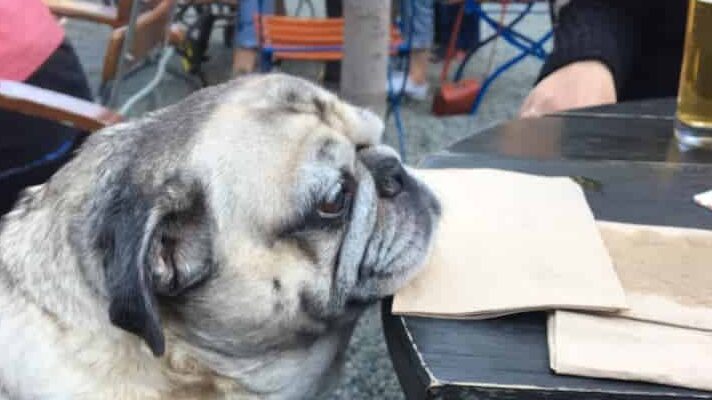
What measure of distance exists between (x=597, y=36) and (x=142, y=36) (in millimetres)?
1062

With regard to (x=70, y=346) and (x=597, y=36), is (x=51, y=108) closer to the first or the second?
(x=70, y=346)

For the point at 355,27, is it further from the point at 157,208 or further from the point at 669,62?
the point at 157,208

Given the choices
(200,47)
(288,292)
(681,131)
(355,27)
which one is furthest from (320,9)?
(288,292)

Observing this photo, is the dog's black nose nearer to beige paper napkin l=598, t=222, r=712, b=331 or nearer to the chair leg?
beige paper napkin l=598, t=222, r=712, b=331

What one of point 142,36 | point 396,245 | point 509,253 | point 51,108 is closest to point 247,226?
point 396,245

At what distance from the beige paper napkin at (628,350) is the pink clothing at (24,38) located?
52.4 inches

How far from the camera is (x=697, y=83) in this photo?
4.18 ft

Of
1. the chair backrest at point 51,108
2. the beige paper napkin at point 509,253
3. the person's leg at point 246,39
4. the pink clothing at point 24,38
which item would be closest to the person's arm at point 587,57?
the beige paper napkin at point 509,253

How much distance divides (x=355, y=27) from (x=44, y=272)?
3.85 ft

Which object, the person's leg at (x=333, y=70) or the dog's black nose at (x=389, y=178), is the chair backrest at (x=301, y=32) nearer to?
the person's leg at (x=333, y=70)

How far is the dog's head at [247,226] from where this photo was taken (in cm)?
99

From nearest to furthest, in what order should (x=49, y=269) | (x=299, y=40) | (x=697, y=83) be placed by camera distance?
(x=49, y=269), (x=697, y=83), (x=299, y=40)

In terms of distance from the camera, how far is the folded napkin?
0.81 metres

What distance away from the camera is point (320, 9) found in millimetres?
5566
